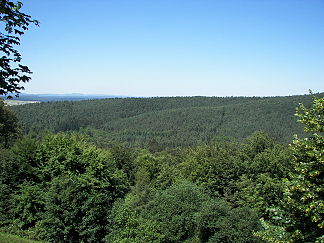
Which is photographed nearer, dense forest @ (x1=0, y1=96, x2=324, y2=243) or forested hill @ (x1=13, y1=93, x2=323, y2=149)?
dense forest @ (x1=0, y1=96, x2=324, y2=243)

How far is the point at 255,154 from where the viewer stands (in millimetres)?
32750

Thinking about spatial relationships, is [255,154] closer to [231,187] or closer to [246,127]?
[231,187]

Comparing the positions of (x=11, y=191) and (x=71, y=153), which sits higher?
(x=71, y=153)

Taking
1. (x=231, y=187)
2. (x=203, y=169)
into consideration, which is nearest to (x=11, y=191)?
(x=203, y=169)

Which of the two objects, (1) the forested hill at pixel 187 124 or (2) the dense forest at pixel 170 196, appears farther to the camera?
(1) the forested hill at pixel 187 124

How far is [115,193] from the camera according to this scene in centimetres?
3194

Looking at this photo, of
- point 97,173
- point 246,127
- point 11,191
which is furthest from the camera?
point 246,127

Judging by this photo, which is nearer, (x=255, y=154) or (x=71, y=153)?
(x=71, y=153)

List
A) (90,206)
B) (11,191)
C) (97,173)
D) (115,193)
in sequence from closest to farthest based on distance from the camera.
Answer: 1. (90,206)
2. (11,191)
3. (97,173)
4. (115,193)

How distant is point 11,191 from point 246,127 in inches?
5790

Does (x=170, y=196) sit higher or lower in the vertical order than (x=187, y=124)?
higher

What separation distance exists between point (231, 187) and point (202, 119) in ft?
520

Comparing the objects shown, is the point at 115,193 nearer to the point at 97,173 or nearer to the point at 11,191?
the point at 97,173

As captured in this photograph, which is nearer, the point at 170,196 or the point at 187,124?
the point at 170,196
